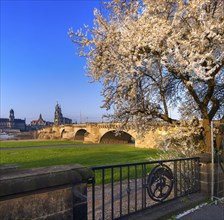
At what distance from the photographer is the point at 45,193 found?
3.15m

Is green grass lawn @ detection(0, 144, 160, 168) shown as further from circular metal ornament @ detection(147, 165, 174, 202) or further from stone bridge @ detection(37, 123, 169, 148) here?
circular metal ornament @ detection(147, 165, 174, 202)

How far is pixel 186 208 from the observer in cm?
536

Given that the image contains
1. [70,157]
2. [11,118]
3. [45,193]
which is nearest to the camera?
[45,193]

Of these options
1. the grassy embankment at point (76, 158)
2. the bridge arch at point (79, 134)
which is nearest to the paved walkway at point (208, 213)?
the grassy embankment at point (76, 158)

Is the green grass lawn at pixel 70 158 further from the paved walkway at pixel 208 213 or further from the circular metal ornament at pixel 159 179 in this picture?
the circular metal ornament at pixel 159 179

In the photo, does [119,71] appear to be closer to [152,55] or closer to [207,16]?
[152,55]

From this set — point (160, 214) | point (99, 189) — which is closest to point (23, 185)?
point (160, 214)

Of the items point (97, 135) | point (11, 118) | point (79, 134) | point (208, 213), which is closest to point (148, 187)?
point (208, 213)

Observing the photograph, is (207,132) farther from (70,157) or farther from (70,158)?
(70,157)

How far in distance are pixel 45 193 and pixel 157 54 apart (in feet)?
16.6

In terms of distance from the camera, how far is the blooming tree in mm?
6160

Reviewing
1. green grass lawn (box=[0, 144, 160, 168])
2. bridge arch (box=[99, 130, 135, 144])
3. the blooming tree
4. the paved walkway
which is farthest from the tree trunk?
bridge arch (box=[99, 130, 135, 144])

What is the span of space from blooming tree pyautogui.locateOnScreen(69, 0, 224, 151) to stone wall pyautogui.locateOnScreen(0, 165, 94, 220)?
13.1 feet

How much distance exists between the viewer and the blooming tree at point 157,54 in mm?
6160
